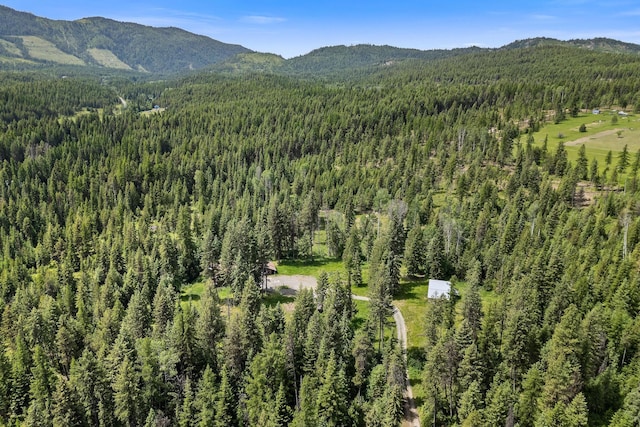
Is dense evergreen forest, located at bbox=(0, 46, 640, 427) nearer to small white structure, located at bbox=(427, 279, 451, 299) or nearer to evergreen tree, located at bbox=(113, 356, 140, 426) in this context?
evergreen tree, located at bbox=(113, 356, 140, 426)

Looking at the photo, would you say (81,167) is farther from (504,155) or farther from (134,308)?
(504,155)

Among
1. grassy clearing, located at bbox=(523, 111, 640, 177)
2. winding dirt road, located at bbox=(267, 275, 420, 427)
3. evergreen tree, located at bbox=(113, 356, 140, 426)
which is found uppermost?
grassy clearing, located at bbox=(523, 111, 640, 177)

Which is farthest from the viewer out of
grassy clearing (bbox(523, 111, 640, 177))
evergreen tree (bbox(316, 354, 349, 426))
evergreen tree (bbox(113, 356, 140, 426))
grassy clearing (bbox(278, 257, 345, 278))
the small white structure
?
grassy clearing (bbox(523, 111, 640, 177))

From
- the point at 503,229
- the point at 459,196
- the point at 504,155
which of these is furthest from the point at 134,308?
the point at 504,155

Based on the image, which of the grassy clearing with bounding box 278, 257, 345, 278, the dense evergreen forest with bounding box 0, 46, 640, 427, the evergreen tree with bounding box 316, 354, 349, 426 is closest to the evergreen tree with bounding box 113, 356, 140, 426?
the dense evergreen forest with bounding box 0, 46, 640, 427

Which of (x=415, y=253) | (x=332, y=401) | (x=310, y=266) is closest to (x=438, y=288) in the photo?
(x=415, y=253)

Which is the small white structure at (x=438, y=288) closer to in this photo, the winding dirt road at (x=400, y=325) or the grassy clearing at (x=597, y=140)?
the winding dirt road at (x=400, y=325)

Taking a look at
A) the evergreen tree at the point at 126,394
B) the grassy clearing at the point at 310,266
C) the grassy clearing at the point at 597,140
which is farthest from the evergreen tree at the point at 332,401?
the grassy clearing at the point at 597,140

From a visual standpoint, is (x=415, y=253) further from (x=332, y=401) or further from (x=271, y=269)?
(x=332, y=401)

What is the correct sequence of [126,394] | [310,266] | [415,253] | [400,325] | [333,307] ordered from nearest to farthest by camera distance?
[126,394] < [333,307] < [400,325] < [415,253] < [310,266]

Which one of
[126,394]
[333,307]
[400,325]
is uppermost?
[333,307]
